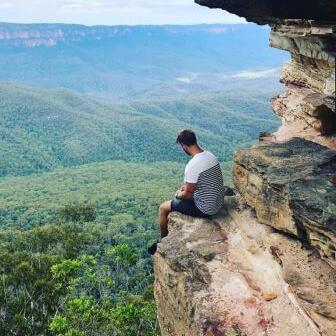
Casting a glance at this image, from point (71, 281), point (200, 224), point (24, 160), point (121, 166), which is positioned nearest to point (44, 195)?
point (121, 166)

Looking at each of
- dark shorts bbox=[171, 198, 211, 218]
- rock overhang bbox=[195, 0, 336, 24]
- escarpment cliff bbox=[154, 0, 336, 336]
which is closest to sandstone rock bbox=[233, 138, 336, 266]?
escarpment cliff bbox=[154, 0, 336, 336]

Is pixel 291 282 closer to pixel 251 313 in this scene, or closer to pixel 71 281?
pixel 251 313

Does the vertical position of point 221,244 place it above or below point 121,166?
above

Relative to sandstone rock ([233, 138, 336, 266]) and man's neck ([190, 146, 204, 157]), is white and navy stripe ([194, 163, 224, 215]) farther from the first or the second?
sandstone rock ([233, 138, 336, 266])

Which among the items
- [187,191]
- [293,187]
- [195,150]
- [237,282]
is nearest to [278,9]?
[195,150]

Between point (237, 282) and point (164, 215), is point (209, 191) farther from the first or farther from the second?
point (237, 282)

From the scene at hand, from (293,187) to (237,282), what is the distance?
6.94 ft

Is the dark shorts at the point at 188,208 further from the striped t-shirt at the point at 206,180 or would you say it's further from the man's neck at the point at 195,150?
the man's neck at the point at 195,150

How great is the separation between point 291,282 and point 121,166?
131920mm

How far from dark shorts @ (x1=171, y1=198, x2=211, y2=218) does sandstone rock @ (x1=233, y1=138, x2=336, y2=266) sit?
3.77 ft

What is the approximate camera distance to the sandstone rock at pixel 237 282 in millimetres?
8945

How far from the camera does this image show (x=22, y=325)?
80.7ft

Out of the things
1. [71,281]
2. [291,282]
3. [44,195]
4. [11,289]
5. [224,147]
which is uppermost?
[291,282]

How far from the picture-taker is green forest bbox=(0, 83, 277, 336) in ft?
74.1
